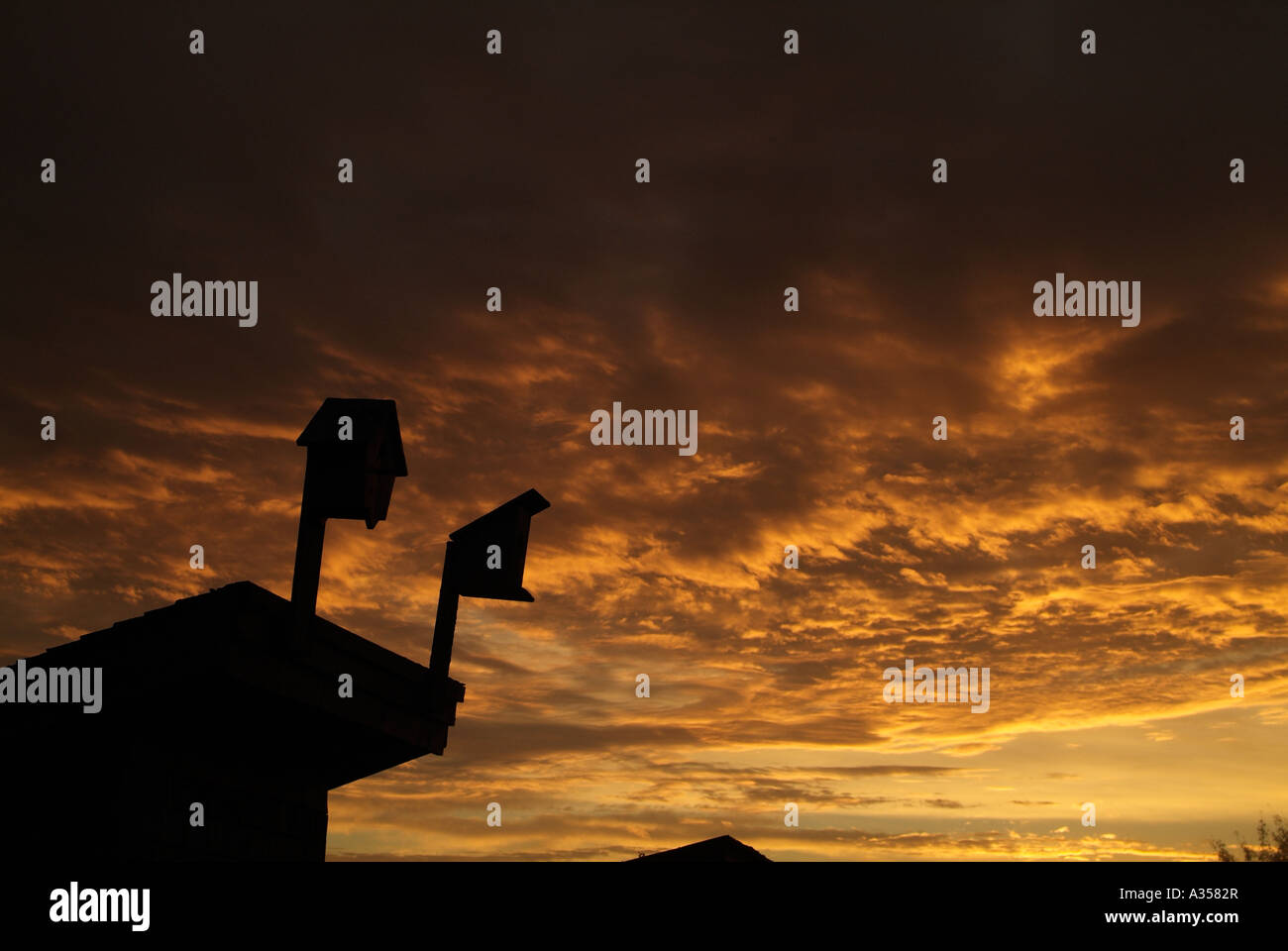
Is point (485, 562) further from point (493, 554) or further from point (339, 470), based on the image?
point (339, 470)

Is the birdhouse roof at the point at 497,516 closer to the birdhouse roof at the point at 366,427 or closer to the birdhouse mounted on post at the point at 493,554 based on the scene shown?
the birdhouse mounted on post at the point at 493,554

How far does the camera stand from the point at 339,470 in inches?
323

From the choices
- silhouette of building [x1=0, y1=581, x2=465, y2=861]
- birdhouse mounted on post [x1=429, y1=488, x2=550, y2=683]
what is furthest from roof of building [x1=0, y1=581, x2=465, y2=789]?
birdhouse mounted on post [x1=429, y1=488, x2=550, y2=683]

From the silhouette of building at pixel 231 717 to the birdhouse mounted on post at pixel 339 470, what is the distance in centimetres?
1

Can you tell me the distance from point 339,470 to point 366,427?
1.35 feet

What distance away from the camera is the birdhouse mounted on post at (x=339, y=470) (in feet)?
26.6

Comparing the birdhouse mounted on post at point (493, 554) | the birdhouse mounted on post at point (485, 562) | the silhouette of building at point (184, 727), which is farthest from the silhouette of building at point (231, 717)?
the birdhouse mounted on post at point (493, 554)

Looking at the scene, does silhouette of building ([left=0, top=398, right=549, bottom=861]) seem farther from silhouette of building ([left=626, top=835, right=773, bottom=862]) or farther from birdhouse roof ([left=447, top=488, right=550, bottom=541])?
silhouette of building ([left=626, top=835, right=773, bottom=862])

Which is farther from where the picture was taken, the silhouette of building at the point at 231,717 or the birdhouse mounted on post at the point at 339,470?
the birdhouse mounted on post at the point at 339,470

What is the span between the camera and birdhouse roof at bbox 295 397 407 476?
8266 mm

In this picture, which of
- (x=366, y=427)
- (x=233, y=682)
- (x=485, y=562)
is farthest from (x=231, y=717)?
(x=485, y=562)

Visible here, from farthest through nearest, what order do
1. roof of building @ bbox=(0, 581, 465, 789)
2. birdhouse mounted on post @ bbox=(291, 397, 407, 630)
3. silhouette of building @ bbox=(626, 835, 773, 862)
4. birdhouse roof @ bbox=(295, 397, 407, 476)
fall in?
silhouette of building @ bbox=(626, 835, 773, 862) < birdhouse roof @ bbox=(295, 397, 407, 476) < birdhouse mounted on post @ bbox=(291, 397, 407, 630) < roof of building @ bbox=(0, 581, 465, 789)

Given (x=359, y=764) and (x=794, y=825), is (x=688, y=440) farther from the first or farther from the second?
(x=359, y=764)
